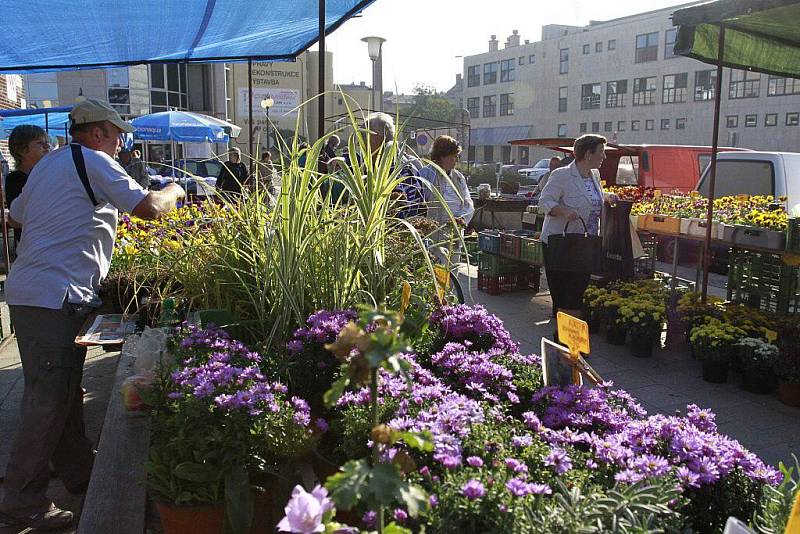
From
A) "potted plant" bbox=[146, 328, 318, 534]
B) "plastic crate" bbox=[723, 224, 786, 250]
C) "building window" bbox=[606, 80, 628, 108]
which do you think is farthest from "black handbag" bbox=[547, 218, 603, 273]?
"building window" bbox=[606, 80, 628, 108]

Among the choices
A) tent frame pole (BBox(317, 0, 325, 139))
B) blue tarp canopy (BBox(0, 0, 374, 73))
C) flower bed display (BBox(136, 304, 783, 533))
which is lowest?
flower bed display (BBox(136, 304, 783, 533))

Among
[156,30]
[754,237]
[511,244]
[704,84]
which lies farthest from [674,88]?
[156,30]

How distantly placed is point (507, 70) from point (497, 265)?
65.9 metres

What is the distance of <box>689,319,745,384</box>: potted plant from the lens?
5031mm

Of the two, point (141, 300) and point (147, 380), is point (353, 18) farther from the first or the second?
point (147, 380)

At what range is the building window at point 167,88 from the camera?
32.8 meters

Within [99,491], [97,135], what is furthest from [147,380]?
[97,135]

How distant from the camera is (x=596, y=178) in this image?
231 inches

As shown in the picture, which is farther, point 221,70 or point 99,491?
point 221,70

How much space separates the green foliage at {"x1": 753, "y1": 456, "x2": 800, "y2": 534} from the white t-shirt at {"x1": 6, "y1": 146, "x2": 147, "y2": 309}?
2477 mm

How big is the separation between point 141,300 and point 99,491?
1674mm

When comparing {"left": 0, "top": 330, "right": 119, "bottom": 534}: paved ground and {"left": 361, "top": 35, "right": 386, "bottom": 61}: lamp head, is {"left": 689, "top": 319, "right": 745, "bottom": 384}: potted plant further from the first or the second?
{"left": 361, "top": 35, "right": 386, "bottom": 61}: lamp head

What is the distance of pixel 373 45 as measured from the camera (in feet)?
34.2

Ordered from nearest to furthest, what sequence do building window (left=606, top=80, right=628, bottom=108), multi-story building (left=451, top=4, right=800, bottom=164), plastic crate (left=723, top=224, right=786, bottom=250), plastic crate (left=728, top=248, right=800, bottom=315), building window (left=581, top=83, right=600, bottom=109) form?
plastic crate (left=723, top=224, right=786, bottom=250) → plastic crate (left=728, top=248, right=800, bottom=315) → multi-story building (left=451, top=4, right=800, bottom=164) → building window (left=606, top=80, right=628, bottom=108) → building window (left=581, top=83, right=600, bottom=109)
